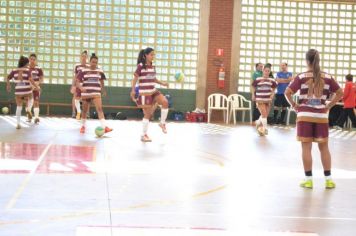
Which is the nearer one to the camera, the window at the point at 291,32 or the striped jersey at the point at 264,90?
the striped jersey at the point at 264,90

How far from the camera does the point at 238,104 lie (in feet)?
65.9

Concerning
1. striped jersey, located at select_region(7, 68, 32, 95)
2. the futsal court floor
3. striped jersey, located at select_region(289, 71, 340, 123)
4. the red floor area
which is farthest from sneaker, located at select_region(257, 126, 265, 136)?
striped jersey, located at select_region(289, 71, 340, 123)

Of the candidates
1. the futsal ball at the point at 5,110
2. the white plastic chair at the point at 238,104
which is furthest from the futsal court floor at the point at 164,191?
the white plastic chair at the point at 238,104

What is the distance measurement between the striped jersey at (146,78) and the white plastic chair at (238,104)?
7.96 metres

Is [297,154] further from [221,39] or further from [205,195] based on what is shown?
[221,39]

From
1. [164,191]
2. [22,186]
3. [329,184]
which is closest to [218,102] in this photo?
[329,184]

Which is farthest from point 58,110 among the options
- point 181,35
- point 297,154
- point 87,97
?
point 297,154

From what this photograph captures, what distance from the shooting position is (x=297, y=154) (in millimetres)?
10125

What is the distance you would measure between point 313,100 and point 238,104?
43.6 ft

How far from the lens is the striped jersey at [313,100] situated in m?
6.78

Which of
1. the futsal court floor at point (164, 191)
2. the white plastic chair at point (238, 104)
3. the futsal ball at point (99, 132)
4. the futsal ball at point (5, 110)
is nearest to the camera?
the futsal court floor at point (164, 191)

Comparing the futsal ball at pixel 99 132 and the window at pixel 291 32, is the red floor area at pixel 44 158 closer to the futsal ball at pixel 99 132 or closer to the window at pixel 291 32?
the futsal ball at pixel 99 132

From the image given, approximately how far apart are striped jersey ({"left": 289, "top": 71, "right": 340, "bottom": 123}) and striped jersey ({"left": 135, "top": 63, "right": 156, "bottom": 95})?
17.0 feet

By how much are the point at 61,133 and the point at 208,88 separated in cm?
846
